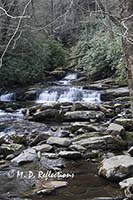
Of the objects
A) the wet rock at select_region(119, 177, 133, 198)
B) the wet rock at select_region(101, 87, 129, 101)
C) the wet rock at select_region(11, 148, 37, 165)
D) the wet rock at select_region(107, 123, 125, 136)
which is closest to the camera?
the wet rock at select_region(119, 177, 133, 198)

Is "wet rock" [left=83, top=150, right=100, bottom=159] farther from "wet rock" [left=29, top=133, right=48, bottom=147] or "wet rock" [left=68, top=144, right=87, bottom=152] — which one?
"wet rock" [left=29, top=133, right=48, bottom=147]

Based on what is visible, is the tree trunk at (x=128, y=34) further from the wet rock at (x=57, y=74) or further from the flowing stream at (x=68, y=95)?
the wet rock at (x=57, y=74)

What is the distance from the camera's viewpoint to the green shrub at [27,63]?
16.8 metres

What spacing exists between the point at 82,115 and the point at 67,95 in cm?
384

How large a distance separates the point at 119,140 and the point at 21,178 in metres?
2.40

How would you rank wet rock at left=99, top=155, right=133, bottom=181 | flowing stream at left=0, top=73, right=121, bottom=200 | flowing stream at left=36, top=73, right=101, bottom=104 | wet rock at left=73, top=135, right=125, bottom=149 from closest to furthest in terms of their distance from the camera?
flowing stream at left=0, top=73, right=121, bottom=200 → wet rock at left=99, top=155, right=133, bottom=181 → wet rock at left=73, top=135, right=125, bottom=149 → flowing stream at left=36, top=73, right=101, bottom=104

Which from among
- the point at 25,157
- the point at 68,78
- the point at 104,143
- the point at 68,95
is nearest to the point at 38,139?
the point at 25,157

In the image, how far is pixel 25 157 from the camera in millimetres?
7242

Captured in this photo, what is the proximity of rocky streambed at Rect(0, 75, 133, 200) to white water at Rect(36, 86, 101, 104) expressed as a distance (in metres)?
1.09

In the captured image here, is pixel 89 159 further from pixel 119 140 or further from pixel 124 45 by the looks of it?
pixel 124 45

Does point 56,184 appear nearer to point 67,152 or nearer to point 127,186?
point 127,186

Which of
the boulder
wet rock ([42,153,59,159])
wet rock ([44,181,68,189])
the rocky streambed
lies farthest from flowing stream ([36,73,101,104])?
wet rock ([44,181,68,189])

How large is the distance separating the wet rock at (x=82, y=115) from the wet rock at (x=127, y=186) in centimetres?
482

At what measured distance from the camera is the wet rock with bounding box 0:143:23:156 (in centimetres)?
779
